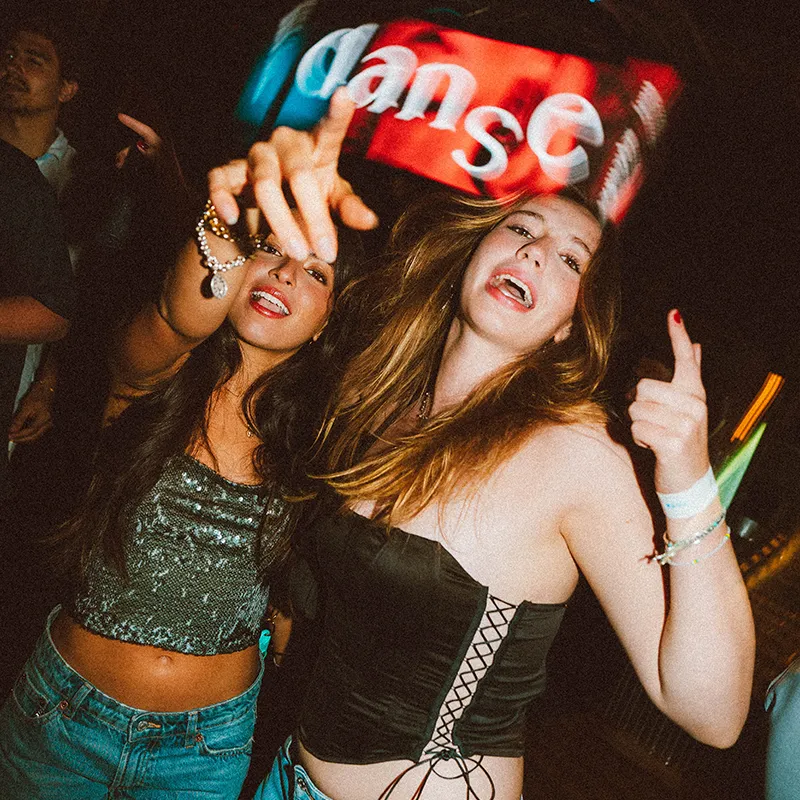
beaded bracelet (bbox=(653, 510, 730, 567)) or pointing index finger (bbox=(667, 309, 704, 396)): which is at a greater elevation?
pointing index finger (bbox=(667, 309, 704, 396))

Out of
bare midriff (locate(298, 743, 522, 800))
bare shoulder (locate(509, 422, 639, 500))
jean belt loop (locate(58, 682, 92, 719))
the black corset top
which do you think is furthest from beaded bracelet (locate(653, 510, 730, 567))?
jean belt loop (locate(58, 682, 92, 719))

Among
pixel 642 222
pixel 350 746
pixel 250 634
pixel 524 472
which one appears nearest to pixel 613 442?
pixel 524 472

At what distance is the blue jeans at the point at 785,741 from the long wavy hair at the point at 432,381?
69 cm

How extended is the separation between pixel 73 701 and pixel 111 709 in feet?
0.31

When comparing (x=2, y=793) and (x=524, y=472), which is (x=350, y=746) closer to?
(x=524, y=472)

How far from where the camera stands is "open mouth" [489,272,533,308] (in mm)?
1520

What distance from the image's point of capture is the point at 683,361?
108 cm

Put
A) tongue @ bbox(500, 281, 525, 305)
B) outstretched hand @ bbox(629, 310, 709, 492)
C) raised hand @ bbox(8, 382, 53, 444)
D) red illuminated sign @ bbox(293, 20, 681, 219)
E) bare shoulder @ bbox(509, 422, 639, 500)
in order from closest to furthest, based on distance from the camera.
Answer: outstretched hand @ bbox(629, 310, 709, 492) → bare shoulder @ bbox(509, 422, 639, 500) → tongue @ bbox(500, 281, 525, 305) → raised hand @ bbox(8, 382, 53, 444) → red illuminated sign @ bbox(293, 20, 681, 219)

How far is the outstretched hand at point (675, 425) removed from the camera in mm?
1024

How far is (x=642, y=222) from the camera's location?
4.09 meters

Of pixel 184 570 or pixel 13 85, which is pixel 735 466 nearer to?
pixel 184 570

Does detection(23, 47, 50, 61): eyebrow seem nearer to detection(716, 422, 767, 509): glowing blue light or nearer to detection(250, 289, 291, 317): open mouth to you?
detection(250, 289, 291, 317): open mouth

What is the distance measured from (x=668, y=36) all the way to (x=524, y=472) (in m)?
3.11

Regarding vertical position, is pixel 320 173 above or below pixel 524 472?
above
